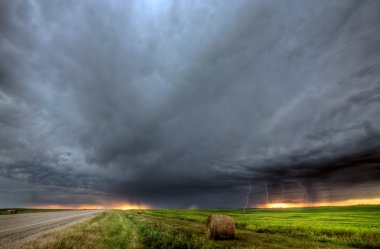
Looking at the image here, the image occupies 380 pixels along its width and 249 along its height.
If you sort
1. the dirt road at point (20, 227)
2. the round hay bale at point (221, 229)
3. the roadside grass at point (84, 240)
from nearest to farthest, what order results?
the roadside grass at point (84, 240)
the dirt road at point (20, 227)
the round hay bale at point (221, 229)

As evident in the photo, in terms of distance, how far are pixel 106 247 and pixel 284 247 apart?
11288mm

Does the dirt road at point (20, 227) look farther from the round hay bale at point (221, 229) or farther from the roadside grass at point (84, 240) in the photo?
the round hay bale at point (221, 229)

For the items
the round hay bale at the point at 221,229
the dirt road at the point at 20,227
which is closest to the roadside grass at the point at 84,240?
the dirt road at the point at 20,227

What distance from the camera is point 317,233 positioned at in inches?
995

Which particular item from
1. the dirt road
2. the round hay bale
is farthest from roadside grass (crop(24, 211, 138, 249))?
the round hay bale

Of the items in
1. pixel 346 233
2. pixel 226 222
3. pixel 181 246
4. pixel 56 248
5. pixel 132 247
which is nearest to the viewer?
pixel 56 248

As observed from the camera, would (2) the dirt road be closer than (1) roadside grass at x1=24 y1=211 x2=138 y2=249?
No

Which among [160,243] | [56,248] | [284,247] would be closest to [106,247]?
[56,248]

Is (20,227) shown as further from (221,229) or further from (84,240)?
(221,229)

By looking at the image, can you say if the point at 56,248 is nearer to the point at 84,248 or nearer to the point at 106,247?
the point at 84,248

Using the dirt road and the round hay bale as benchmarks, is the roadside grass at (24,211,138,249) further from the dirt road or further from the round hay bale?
the round hay bale

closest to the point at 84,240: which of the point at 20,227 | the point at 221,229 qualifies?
the point at 221,229

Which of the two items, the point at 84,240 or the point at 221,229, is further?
the point at 221,229

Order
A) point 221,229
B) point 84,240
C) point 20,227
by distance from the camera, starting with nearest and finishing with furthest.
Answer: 1. point 84,240
2. point 221,229
3. point 20,227
